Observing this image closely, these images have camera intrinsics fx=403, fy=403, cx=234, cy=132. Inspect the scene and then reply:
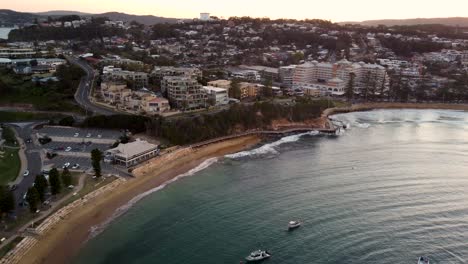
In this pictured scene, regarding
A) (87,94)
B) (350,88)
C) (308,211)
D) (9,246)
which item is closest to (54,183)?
(9,246)

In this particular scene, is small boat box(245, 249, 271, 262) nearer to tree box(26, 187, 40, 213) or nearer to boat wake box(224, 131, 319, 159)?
tree box(26, 187, 40, 213)

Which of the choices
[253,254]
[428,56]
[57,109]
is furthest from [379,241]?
[428,56]

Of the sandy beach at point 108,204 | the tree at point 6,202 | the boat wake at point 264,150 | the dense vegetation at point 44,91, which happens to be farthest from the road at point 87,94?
the tree at point 6,202

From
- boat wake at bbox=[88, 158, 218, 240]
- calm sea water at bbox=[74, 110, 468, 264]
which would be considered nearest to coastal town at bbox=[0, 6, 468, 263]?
boat wake at bbox=[88, 158, 218, 240]

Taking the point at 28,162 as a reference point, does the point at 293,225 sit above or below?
below

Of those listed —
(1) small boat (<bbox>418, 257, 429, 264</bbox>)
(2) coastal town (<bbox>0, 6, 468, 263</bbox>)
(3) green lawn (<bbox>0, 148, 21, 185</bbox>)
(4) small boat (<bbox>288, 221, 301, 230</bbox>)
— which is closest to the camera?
(1) small boat (<bbox>418, 257, 429, 264</bbox>)

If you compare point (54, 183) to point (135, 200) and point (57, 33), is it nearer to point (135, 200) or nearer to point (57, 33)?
point (135, 200)
